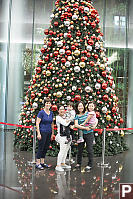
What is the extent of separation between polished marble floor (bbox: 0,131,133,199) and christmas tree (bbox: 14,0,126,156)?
121 centimetres

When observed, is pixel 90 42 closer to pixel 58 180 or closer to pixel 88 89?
pixel 88 89

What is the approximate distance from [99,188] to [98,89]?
370cm

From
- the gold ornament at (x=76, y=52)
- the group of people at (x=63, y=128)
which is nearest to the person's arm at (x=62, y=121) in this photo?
the group of people at (x=63, y=128)

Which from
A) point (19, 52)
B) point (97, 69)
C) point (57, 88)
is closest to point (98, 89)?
point (97, 69)

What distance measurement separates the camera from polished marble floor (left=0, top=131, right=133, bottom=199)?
495 cm

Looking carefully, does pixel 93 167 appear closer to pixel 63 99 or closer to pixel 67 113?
pixel 67 113

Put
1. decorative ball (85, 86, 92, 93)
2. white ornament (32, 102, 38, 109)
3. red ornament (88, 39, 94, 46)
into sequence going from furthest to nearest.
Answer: red ornament (88, 39, 94, 46) < white ornament (32, 102, 38, 109) < decorative ball (85, 86, 92, 93)

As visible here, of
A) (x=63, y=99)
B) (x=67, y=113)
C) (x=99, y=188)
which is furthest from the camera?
(x=63, y=99)

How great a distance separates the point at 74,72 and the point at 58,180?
359 cm

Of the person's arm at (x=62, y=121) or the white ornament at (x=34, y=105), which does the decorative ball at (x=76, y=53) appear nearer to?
the white ornament at (x=34, y=105)

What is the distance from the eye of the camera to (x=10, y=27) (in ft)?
49.5

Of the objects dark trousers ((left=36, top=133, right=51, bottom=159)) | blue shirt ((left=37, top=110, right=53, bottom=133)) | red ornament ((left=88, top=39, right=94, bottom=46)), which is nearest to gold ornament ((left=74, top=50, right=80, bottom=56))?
red ornament ((left=88, top=39, right=94, bottom=46))

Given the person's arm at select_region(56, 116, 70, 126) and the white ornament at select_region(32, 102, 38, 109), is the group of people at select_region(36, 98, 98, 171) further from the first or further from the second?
the white ornament at select_region(32, 102, 38, 109)

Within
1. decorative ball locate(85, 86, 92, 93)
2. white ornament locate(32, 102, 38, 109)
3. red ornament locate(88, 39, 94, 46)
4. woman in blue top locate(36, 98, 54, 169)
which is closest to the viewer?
woman in blue top locate(36, 98, 54, 169)
